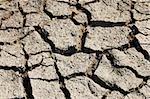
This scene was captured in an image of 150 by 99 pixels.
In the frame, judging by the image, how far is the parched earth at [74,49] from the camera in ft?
7.72

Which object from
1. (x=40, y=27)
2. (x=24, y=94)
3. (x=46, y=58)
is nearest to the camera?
(x=24, y=94)

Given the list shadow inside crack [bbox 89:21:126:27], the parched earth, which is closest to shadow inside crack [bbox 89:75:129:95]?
the parched earth

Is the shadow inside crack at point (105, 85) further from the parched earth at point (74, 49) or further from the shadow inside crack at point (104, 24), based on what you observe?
the shadow inside crack at point (104, 24)

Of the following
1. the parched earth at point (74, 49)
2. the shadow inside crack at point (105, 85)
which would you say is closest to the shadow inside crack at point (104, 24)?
the parched earth at point (74, 49)

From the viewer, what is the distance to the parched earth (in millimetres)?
2352

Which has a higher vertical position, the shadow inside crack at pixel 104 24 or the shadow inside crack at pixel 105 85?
the shadow inside crack at pixel 104 24

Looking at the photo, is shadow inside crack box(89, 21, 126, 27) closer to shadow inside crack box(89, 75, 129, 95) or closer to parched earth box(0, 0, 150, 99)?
parched earth box(0, 0, 150, 99)

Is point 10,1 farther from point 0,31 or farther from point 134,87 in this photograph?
point 134,87

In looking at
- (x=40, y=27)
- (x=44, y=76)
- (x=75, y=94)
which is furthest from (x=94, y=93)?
(x=40, y=27)

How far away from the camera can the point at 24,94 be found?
7.55 feet

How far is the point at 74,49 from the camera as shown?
255cm

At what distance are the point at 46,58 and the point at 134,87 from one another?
536 millimetres

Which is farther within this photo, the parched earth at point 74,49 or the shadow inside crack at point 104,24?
the shadow inside crack at point 104,24

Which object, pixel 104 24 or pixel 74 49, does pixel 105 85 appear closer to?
pixel 74 49
